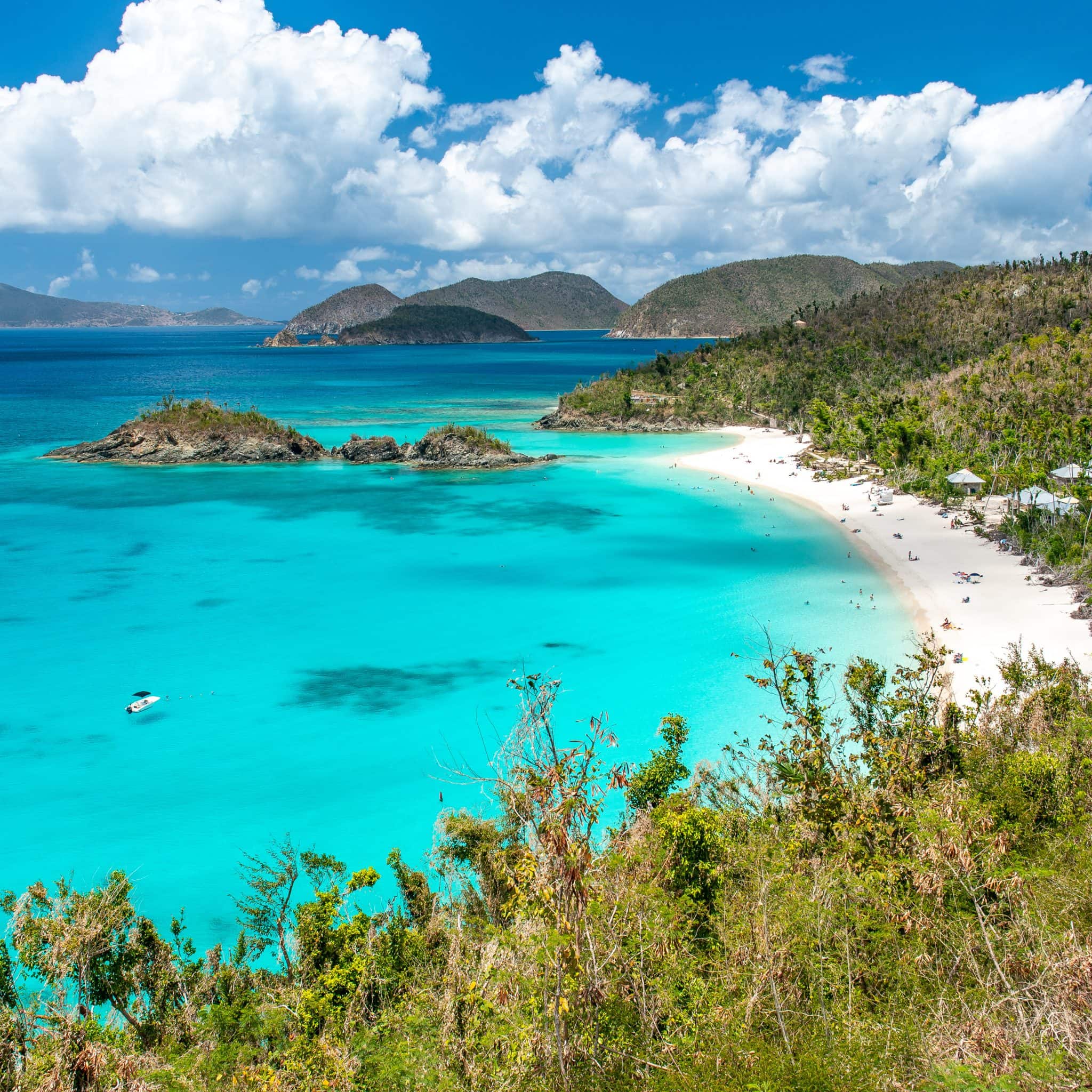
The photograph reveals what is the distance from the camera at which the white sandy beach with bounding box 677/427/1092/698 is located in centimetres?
2189

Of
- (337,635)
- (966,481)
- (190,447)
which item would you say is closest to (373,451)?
(190,447)

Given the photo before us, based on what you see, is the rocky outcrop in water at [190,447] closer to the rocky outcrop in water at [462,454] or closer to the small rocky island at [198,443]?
the small rocky island at [198,443]

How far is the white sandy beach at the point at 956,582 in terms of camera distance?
2189 centimetres

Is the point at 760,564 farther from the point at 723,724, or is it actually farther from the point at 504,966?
the point at 504,966

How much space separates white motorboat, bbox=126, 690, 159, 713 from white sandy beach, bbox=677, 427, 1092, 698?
2096cm

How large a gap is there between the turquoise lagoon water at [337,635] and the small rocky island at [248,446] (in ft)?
11.8

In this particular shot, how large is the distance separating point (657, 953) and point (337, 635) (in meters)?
19.9

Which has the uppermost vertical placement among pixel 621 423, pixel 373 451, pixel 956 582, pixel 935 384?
pixel 935 384

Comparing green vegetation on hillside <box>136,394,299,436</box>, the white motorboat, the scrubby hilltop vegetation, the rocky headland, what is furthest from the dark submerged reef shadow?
the rocky headland

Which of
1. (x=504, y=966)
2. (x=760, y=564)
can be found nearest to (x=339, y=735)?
(x=504, y=966)

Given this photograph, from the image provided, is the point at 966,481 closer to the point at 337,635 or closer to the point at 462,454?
the point at 337,635

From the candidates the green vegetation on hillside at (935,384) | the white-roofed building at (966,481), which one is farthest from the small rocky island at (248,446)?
the white-roofed building at (966,481)

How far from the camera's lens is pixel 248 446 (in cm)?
6009

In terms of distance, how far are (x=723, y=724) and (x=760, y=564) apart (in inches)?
553
